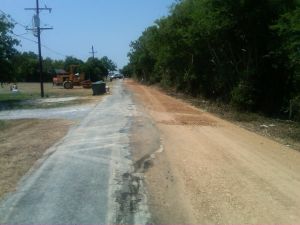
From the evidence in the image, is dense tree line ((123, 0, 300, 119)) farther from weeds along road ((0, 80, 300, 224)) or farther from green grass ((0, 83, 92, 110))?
green grass ((0, 83, 92, 110))

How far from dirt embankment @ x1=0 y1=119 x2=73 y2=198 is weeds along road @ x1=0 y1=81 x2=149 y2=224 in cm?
32

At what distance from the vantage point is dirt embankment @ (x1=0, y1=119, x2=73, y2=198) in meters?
10.7

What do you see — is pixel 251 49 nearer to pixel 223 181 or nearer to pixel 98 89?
pixel 223 181

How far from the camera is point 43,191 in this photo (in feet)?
29.3

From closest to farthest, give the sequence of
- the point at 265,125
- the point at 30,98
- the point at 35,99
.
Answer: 1. the point at 265,125
2. the point at 35,99
3. the point at 30,98

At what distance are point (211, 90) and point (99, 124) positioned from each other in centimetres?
2056

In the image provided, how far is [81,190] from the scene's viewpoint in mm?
9016

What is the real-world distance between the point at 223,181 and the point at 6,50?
122 ft

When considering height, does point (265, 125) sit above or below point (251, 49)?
below

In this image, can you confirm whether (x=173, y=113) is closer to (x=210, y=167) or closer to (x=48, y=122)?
(x=48, y=122)

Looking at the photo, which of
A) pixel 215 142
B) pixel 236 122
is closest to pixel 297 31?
pixel 236 122

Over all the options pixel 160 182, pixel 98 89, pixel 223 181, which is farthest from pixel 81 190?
pixel 98 89

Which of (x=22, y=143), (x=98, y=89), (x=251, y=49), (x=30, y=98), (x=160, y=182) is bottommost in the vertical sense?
(x=30, y=98)

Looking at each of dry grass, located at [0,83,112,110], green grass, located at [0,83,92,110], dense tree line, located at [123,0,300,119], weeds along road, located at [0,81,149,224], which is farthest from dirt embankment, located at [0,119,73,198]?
dry grass, located at [0,83,112,110]
